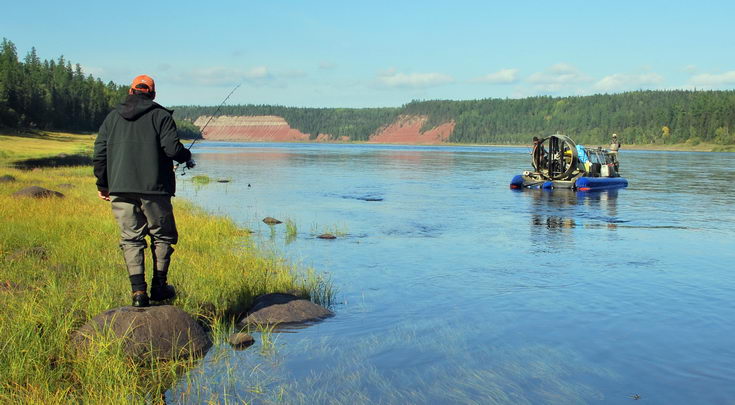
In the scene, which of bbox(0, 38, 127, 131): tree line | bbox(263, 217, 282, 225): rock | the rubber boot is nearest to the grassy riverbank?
the rubber boot

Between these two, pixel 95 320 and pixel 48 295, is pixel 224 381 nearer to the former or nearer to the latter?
pixel 95 320

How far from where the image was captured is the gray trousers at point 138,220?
7.98 metres

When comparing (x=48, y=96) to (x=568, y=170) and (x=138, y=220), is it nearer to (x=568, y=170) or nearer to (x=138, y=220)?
(x=568, y=170)

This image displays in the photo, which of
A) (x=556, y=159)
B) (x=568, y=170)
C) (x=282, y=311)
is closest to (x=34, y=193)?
(x=282, y=311)

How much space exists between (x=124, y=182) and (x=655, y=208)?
86.4 ft

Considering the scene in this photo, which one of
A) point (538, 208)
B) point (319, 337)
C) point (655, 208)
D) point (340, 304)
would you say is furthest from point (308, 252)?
point (655, 208)

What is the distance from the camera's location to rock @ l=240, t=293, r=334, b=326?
981cm

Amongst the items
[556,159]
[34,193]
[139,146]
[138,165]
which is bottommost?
[34,193]

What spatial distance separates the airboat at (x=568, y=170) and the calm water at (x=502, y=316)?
46.3ft

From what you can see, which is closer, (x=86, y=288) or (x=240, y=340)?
(x=240, y=340)

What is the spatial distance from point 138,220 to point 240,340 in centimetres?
198

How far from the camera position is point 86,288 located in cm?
932

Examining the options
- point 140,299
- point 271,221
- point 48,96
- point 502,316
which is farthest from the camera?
point 48,96

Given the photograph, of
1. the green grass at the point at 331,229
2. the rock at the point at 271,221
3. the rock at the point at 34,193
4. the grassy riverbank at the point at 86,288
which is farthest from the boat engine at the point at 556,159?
the rock at the point at 34,193
